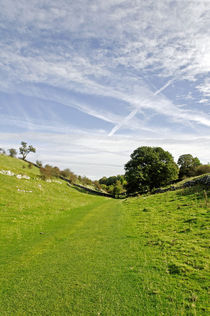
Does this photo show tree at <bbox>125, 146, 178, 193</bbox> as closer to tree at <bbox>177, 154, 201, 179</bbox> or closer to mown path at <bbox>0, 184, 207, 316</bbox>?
tree at <bbox>177, 154, 201, 179</bbox>

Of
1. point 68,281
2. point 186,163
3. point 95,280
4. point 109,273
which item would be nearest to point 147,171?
point 186,163

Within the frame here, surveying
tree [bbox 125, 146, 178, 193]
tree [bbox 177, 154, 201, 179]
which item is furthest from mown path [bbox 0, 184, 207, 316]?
tree [bbox 177, 154, 201, 179]

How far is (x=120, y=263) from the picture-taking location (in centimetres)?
812

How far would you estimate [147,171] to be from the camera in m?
57.3

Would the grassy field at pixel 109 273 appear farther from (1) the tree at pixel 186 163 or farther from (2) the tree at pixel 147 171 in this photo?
(1) the tree at pixel 186 163

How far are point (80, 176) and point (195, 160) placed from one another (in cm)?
6919

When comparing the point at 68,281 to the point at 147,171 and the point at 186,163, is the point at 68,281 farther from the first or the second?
the point at 186,163

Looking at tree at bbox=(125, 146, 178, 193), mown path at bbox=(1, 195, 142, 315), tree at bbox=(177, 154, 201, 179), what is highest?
tree at bbox=(177, 154, 201, 179)

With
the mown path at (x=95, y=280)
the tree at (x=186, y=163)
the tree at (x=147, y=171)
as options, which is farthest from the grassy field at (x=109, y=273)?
the tree at (x=186, y=163)

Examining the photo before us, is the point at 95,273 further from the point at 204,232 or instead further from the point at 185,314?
the point at 204,232

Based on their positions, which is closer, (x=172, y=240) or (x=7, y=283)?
(x=7, y=283)

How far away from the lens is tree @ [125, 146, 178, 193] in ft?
184

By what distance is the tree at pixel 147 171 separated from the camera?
184 ft

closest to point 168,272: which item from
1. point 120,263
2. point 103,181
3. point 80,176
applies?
point 120,263
